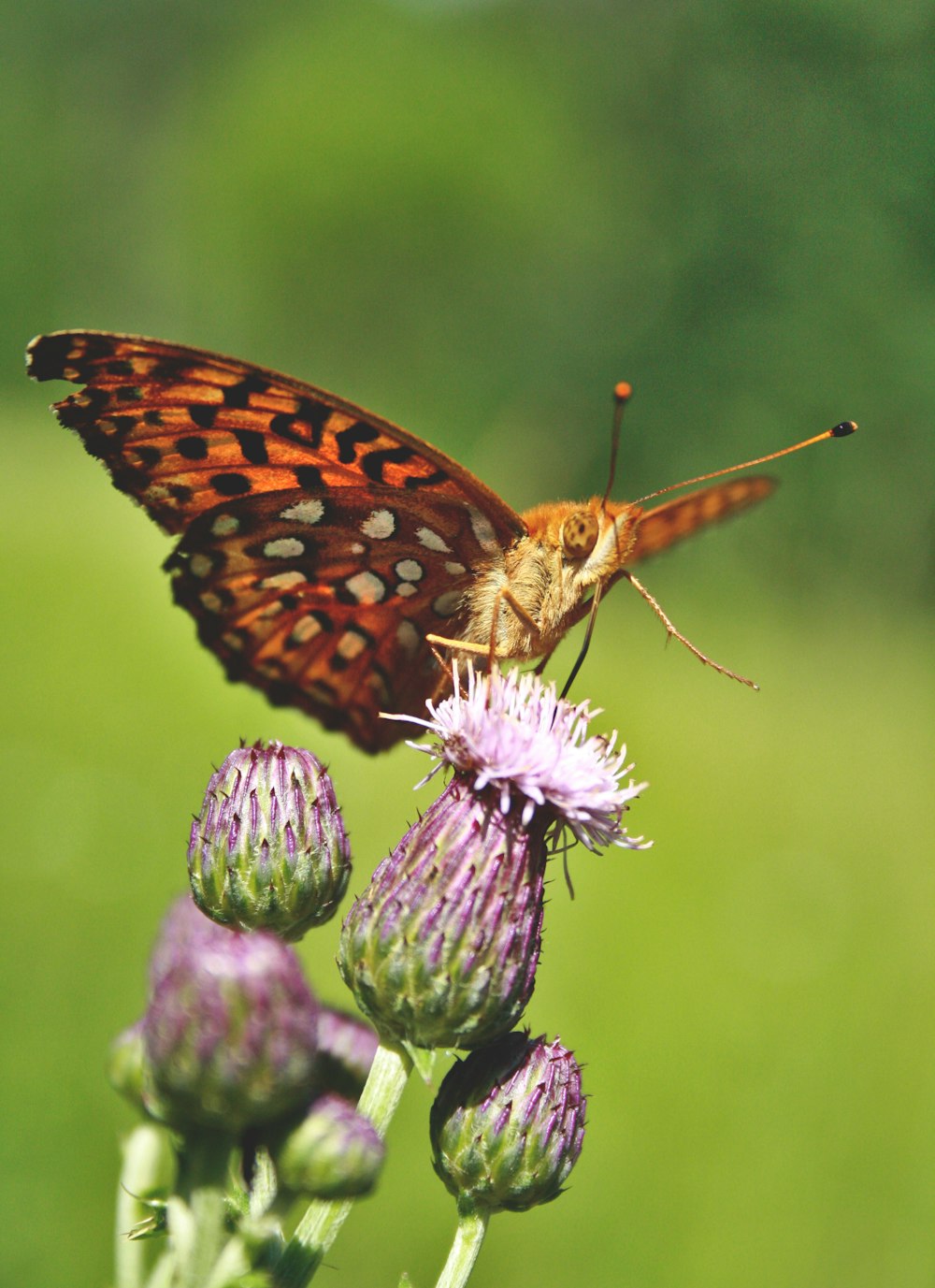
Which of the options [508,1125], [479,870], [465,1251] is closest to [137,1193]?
[465,1251]

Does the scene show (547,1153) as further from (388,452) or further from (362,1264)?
(362,1264)

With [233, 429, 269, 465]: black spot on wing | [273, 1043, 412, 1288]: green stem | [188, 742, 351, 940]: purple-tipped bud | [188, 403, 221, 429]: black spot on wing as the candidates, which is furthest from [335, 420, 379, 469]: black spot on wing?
[273, 1043, 412, 1288]: green stem

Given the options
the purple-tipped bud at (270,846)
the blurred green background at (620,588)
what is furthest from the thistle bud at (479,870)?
the blurred green background at (620,588)

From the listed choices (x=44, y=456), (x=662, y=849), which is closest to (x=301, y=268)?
(x=44, y=456)

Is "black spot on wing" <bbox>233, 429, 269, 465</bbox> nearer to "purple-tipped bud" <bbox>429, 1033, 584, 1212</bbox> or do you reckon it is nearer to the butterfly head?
the butterfly head

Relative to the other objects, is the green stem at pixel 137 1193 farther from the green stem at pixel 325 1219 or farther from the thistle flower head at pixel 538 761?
the thistle flower head at pixel 538 761

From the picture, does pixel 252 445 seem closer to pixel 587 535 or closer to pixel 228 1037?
pixel 587 535
